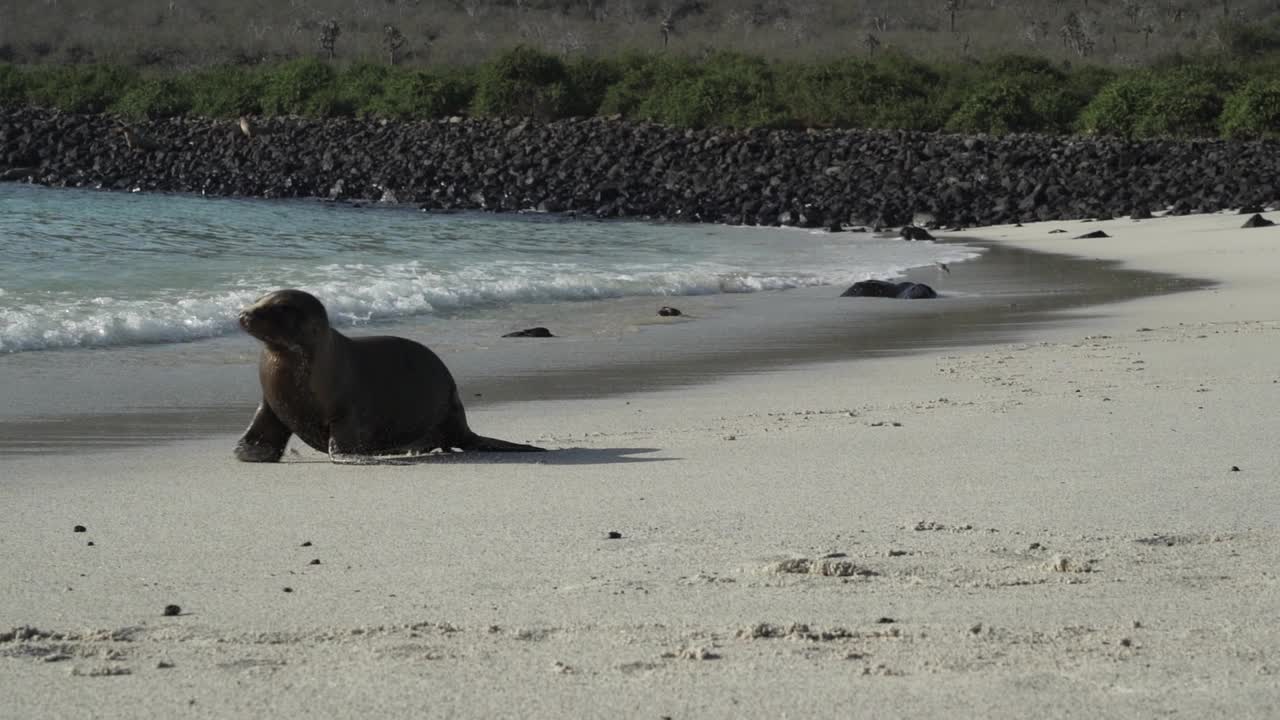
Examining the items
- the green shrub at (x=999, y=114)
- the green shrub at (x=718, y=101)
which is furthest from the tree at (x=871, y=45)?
the green shrub at (x=999, y=114)

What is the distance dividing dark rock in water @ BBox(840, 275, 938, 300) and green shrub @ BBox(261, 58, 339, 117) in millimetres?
30137

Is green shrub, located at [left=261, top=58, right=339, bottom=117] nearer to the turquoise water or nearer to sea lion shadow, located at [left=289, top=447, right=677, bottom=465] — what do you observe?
the turquoise water

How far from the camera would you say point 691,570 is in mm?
4516

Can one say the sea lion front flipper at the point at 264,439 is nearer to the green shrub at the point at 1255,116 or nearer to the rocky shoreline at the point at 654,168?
the rocky shoreline at the point at 654,168

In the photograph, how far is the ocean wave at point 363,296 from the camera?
10969 mm

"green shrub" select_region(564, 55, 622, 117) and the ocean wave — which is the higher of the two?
"green shrub" select_region(564, 55, 622, 117)

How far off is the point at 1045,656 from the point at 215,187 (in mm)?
35442

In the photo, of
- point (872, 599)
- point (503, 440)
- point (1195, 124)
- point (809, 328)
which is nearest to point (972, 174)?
point (1195, 124)

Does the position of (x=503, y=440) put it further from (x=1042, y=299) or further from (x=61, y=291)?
(x=1042, y=299)

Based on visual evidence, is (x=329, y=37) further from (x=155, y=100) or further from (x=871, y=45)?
(x=871, y=45)

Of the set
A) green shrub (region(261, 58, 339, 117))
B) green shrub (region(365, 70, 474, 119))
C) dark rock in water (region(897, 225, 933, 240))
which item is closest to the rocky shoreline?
green shrub (region(365, 70, 474, 119))

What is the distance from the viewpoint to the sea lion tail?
676 cm

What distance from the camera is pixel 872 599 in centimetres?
414

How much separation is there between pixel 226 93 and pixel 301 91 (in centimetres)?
209
